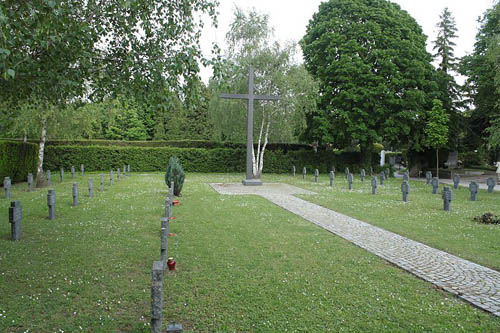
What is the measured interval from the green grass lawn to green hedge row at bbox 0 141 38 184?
11301 mm

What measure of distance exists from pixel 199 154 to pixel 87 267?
1037 inches

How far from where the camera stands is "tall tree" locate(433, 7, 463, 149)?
30344 millimetres

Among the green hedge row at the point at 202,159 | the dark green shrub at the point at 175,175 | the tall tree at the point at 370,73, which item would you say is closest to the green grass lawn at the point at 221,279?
the dark green shrub at the point at 175,175

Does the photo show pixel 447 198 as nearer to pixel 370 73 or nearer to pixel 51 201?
pixel 51 201

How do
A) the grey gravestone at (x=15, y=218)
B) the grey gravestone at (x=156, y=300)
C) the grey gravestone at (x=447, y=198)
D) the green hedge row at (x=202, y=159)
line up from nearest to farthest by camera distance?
1. the grey gravestone at (x=156, y=300)
2. the grey gravestone at (x=15, y=218)
3. the grey gravestone at (x=447, y=198)
4. the green hedge row at (x=202, y=159)

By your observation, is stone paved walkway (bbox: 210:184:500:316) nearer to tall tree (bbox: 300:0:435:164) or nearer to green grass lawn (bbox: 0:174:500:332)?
green grass lawn (bbox: 0:174:500:332)

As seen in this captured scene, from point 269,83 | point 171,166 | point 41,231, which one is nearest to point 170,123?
point 269,83

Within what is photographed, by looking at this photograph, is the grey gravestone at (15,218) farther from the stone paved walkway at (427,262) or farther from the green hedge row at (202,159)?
the green hedge row at (202,159)

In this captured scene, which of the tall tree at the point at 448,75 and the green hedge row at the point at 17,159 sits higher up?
the tall tree at the point at 448,75

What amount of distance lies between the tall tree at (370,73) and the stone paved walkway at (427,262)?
18408mm

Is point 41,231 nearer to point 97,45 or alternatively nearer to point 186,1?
point 97,45

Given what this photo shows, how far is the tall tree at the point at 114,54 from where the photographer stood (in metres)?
5.68

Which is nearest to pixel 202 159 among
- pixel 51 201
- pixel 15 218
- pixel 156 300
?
pixel 51 201

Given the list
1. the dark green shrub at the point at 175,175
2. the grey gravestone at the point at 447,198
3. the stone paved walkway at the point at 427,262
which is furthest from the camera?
the dark green shrub at the point at 175,175
